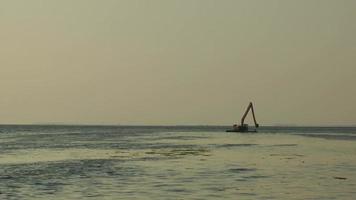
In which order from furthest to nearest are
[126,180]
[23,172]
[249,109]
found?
[249,109] < [23,172] < [126,180]

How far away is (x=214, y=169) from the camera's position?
43125 millimetres

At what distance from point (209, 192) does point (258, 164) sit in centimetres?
2050

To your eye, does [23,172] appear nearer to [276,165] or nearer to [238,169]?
[238,169]

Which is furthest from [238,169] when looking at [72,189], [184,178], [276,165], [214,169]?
[72,189]

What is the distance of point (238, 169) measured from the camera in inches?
1718

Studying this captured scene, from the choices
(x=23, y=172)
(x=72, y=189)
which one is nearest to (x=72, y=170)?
(x=23, y=172)

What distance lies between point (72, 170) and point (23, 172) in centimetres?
329

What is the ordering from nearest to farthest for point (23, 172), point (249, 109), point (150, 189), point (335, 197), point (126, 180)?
point (335, 197)
point (150, 189)
point (126, 180)
point (23, 172)
point (249, 109)

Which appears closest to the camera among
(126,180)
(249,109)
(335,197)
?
(335,197)

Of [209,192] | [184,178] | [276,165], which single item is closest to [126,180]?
[184,178]

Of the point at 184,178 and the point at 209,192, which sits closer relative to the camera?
the point at 209,192

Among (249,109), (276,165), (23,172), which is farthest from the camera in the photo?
(249,109)

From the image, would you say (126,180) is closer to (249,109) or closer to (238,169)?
(238,169)

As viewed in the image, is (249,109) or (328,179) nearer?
(328,179)
